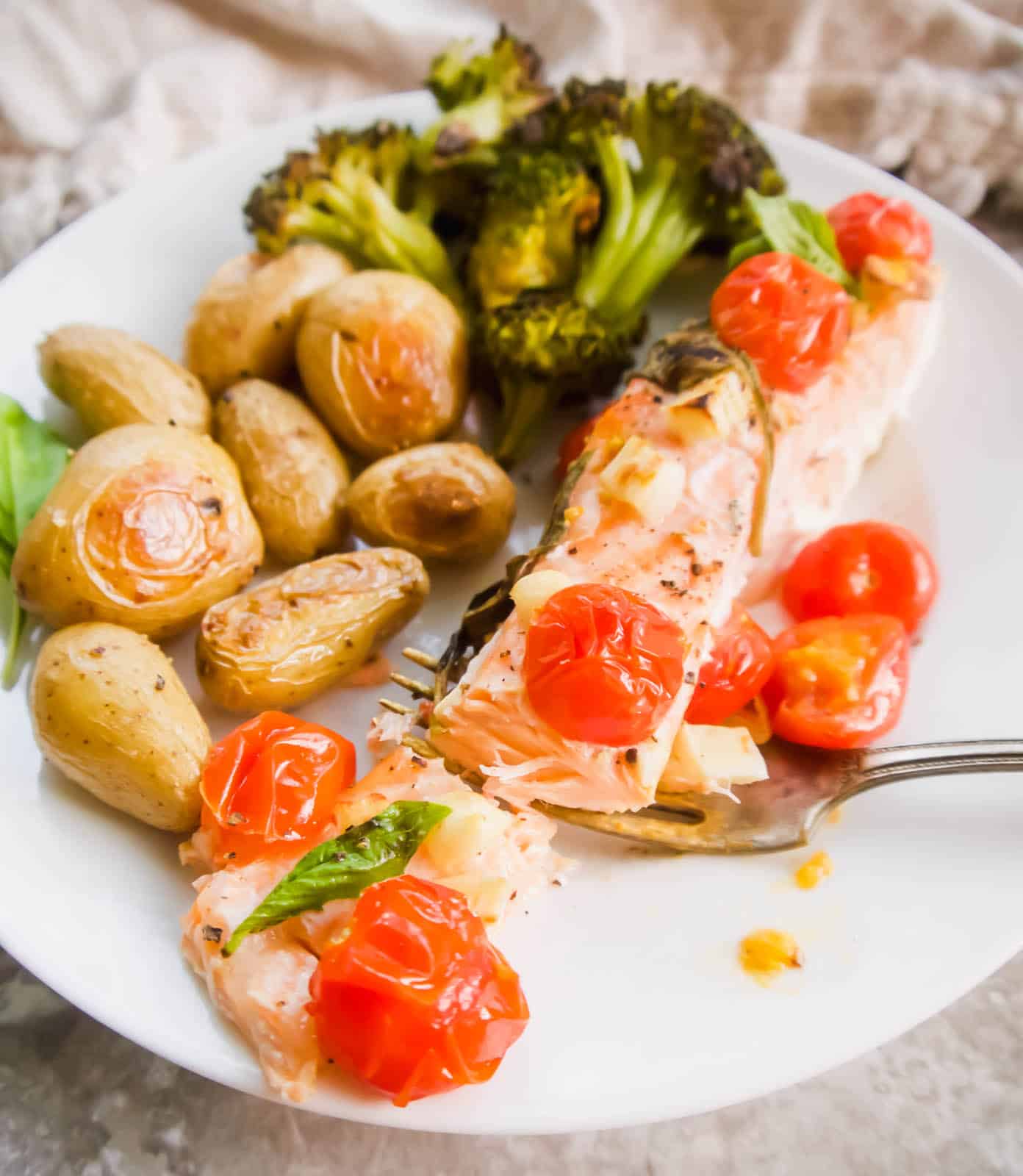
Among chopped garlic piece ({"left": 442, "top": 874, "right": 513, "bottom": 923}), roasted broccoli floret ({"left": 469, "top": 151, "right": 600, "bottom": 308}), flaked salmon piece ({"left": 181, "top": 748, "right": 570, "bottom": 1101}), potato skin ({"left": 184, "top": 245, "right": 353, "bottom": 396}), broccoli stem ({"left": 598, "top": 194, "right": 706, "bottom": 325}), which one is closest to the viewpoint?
flaked salmon piece ({"left": 181, "top": 748, "right": 570, "bottom": 1101})

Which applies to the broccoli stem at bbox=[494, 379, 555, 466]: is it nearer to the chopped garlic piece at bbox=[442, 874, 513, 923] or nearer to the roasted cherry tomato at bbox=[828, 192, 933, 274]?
the roasted cherry tomato at bbox=[828, 192, 933, 274]

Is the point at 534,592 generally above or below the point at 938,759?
above

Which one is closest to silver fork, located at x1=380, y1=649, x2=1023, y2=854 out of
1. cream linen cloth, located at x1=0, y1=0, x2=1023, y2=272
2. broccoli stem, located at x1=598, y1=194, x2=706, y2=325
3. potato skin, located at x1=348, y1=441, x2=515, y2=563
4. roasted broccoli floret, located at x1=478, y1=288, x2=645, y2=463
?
potato skin, located at x1=348, y1=441, x2=515, y2=563

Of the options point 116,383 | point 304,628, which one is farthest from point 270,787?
point 116,383

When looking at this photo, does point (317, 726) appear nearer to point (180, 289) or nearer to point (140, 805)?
point (140, 805)

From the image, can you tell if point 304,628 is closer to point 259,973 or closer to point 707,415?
point 259,973
